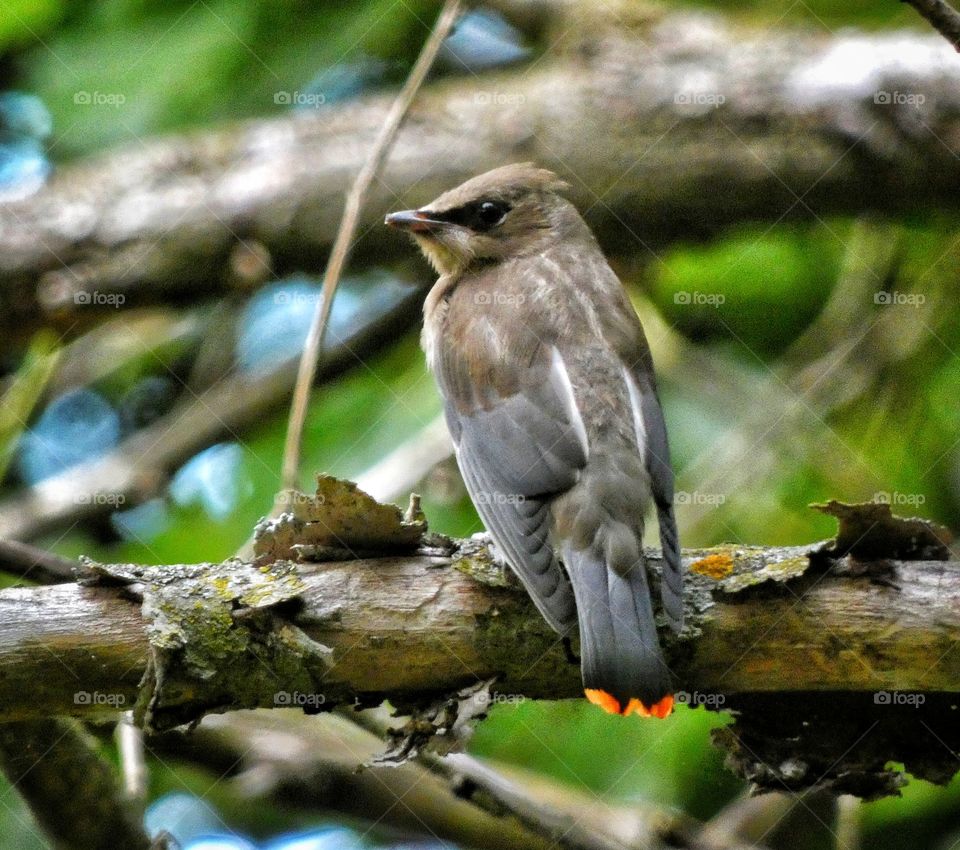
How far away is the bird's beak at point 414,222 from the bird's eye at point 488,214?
0.19 meters

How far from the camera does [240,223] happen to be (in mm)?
5668

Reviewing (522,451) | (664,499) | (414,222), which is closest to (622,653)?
(664,499)

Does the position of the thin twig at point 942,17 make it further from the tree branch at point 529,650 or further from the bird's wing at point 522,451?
the bird's wing at point 522,451

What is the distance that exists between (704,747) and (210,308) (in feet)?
9.78

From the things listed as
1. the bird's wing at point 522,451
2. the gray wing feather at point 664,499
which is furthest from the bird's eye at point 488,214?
the gray wing feather at point 664,499

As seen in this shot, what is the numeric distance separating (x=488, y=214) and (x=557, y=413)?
1.32m

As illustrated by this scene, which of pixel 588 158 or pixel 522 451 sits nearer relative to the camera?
pixel 522 451

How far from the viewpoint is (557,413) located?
413 cm

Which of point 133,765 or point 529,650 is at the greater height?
point 529,650

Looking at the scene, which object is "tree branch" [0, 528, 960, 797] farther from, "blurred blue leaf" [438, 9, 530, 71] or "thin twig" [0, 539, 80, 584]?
"blurred blue leaf" [438, 9, 530, 71]

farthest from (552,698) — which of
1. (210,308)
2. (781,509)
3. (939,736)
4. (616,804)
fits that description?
(210,308)

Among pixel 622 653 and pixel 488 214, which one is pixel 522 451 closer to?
pixel 622 653

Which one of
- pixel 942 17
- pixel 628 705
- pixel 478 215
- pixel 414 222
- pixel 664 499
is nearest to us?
pixel 942 17

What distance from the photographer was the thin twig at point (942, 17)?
3150 millimetres
